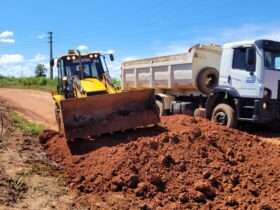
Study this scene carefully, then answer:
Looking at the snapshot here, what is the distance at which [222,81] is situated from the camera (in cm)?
1430

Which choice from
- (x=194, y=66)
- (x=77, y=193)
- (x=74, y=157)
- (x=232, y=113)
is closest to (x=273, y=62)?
(x=232, y=113)

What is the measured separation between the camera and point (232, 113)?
45.4 feet

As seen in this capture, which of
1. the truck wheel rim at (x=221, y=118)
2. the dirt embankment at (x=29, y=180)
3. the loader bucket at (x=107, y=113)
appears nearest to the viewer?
the dirt embankment at (x=29, y=180)

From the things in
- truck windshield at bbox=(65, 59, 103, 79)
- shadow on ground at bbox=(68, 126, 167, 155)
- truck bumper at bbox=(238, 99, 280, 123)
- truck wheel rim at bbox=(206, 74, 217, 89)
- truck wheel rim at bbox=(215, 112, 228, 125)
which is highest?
truck windshield at bbox=(65, 59, 103, 79)

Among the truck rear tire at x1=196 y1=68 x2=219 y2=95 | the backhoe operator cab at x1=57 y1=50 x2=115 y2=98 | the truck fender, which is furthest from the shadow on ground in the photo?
the truck rear tire at x1=196 y1=68 x2=219 y2=95

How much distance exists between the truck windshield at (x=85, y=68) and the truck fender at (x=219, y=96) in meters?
3.43

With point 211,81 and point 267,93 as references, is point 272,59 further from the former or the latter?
point 211,81

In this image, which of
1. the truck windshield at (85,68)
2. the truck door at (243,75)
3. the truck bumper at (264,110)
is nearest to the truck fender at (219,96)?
the truck door at (243,75)

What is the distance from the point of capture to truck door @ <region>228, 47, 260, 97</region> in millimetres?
13273

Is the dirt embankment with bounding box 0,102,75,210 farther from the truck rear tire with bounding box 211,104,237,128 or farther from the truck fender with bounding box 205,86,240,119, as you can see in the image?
the truck fender with bounding box 205,86,240,119

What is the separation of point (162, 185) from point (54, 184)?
190 centimetres

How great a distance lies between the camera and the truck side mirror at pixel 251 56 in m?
13.2

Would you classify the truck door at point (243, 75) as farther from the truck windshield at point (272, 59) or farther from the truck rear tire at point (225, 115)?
the truck rear tire at point (225, 115)

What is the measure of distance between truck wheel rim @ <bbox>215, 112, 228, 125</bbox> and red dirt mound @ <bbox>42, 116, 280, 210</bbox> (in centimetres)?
286
